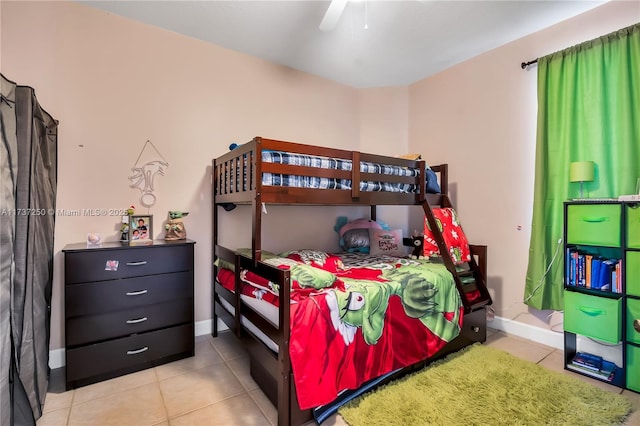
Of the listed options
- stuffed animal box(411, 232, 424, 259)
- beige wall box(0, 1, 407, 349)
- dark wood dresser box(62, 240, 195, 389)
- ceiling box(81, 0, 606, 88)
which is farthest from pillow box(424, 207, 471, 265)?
dark wood dresser box(62, 240, 195, 389)

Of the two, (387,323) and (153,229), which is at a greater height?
(153,229)

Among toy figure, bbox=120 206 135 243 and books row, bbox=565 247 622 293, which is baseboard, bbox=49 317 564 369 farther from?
toy figure, bbox=120 206 135 243

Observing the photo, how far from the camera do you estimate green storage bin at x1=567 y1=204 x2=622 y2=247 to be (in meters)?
1.98

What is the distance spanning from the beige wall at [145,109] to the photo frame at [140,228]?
5.7 inches

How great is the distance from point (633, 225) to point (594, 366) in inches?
39.9

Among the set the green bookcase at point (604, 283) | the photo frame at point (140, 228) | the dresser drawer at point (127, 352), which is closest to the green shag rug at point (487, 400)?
the green bookcase at point (604, 283)

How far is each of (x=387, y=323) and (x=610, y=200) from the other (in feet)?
5.54

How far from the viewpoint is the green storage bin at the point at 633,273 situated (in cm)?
190

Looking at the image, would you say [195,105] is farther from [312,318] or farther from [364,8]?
[312,318]

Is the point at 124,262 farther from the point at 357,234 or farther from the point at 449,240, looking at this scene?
the point at 449,240

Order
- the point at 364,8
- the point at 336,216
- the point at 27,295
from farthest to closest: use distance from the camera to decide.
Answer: the point at 336,216
the point at 364,8
the point at 27,295

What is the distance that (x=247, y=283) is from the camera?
6.64 ft

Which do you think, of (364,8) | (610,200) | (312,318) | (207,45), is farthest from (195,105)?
(610,200)

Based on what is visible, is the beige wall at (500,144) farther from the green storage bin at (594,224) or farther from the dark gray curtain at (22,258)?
the dark gray curtain at (22,258)
